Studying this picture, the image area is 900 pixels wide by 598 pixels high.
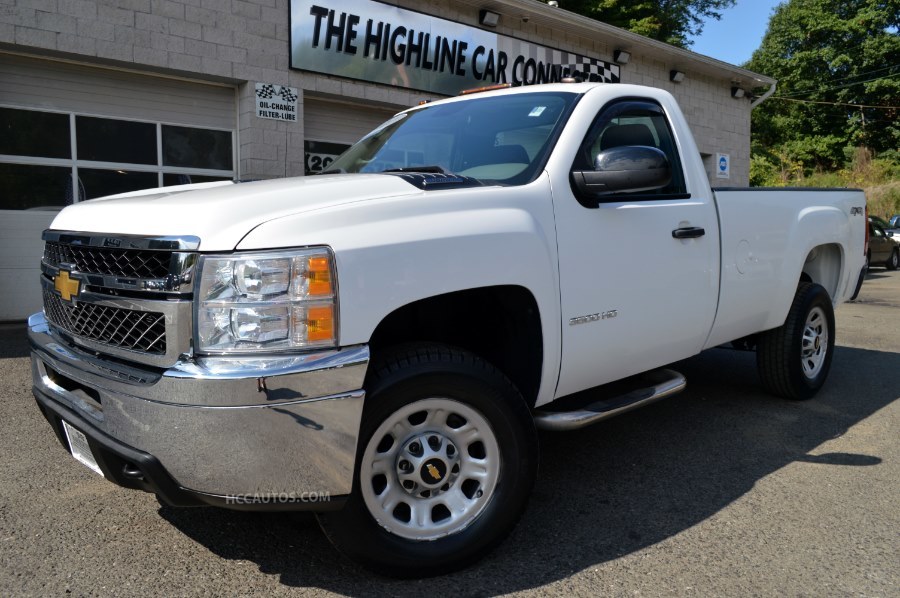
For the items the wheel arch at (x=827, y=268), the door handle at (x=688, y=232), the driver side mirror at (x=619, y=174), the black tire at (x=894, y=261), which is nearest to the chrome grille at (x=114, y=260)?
the driver side mirror at (x=619, y=174)

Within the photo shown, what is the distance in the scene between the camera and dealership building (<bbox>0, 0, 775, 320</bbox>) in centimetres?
831

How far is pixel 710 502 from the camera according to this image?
3.51 meters

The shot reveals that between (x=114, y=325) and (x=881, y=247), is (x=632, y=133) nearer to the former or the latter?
(x=114, y=325)

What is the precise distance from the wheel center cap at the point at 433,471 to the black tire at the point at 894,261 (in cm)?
2221

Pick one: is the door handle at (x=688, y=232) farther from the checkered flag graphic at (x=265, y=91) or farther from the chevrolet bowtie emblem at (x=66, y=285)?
the checkered flag graphic at (x=265, y=91)

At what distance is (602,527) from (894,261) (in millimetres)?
22217

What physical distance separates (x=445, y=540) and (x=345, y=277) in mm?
1085

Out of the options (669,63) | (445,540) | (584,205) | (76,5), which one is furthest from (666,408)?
(669,63)

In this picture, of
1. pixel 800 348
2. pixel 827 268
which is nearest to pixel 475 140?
pixel 800 348

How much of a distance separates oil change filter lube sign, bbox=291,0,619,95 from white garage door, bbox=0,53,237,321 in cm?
172

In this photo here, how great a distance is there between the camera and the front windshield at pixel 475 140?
133 inches

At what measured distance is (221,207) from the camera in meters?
2.47

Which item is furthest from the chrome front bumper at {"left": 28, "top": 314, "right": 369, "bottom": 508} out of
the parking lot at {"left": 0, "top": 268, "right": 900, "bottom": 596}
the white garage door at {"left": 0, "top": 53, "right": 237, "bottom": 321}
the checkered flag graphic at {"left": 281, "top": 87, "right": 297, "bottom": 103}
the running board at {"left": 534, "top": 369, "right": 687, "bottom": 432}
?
the checkered flag graphic at {"left": 281, "top": 87, "right": 297, "bottom": 103}

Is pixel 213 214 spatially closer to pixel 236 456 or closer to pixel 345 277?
pixel 345 277
